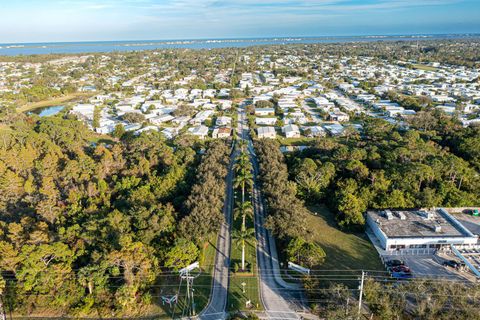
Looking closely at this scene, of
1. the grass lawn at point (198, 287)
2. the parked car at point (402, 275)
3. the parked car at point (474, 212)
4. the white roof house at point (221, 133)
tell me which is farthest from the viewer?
the white roof house at point (221, 133)

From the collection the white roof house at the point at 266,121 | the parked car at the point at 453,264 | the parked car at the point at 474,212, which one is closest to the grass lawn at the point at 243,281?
the parked car at the point at 453,264

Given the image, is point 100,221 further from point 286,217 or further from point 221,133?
point 221,133

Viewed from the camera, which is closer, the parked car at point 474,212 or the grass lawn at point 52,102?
the parked car at point 474,212

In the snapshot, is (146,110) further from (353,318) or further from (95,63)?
(95,63)

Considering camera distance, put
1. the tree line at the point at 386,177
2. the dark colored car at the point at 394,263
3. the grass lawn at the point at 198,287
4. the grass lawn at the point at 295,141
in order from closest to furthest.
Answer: the grass lawn at the point at 198,287
the dark colored car at the point at 394,263
the tree line at the point at 386,177
the grass lawn at the point at 295,141

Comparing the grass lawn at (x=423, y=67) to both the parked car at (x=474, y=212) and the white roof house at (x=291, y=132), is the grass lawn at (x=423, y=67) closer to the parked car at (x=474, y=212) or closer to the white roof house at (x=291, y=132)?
the white roof house at (x=291, y=132)

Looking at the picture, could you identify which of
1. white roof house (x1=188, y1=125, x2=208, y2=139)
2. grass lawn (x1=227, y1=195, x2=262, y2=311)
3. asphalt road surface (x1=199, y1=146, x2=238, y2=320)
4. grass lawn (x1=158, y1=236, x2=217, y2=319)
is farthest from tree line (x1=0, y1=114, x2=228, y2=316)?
white roof house (x1=188, y1=125, x2=208, y2=139)

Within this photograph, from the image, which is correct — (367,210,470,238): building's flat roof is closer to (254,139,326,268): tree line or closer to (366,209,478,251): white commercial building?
(366,209,478,251): white commercial building
